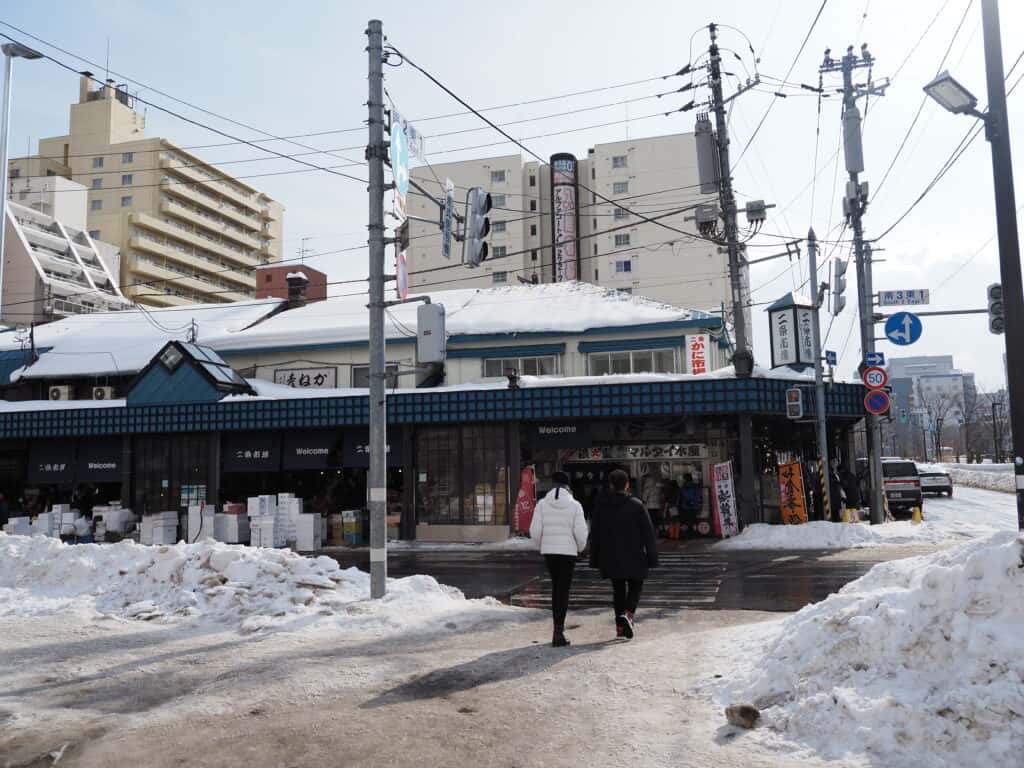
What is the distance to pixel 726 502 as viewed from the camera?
20891mm

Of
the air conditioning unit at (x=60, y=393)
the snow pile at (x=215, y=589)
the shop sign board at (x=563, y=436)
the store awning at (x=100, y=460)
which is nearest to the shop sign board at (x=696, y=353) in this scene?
the shop sign board at (x=563, y=436)

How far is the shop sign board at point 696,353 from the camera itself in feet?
79.9

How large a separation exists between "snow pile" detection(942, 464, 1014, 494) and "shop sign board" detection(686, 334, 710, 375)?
22301 mm

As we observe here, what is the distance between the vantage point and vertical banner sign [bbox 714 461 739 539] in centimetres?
2077

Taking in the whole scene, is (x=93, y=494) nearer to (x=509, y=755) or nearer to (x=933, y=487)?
(x=509, y=755)

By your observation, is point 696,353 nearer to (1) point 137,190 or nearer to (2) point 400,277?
(2) point 400,277

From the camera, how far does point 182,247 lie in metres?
80.2

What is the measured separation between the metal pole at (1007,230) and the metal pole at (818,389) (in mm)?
11520

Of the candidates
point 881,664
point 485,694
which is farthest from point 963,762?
point 485,694

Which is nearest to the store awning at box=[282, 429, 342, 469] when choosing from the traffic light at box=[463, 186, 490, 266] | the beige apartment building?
the traffic light at box=[463, 186, 490, 266]

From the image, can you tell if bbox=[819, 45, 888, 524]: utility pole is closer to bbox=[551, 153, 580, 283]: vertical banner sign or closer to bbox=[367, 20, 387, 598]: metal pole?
bbox=[367, 20, 387, 598]: metal pole

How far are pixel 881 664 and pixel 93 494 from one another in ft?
92.9

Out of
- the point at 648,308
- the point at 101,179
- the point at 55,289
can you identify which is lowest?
the point at 648,308

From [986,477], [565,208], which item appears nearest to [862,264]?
[986,477]
